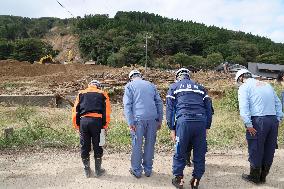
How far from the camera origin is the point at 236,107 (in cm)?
1783

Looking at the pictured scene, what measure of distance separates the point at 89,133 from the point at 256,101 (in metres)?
2.60

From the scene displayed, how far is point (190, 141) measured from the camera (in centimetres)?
658

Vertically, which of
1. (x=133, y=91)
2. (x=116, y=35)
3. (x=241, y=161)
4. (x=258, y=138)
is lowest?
(x=241, y=161)

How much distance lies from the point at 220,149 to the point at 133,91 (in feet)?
10.1

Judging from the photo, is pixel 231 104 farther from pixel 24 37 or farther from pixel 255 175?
pixel 24 37

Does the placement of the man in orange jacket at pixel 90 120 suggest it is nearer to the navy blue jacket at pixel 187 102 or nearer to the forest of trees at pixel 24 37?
the navy blue jacket at pixel 187 102

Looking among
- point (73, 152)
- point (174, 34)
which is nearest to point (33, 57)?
point (174, 34)

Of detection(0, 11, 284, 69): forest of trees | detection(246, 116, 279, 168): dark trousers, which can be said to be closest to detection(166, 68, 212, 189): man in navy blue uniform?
detection(246, 116, 279, 168): dark trousers

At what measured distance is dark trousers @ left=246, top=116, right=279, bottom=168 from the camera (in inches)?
268

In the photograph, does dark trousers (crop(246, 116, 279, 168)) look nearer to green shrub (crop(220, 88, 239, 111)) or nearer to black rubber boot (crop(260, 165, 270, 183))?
black rubber boot (crop(260, 165, 270, 183))

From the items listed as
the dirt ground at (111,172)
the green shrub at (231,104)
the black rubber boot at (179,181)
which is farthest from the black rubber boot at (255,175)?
the green shrub at (231,104)

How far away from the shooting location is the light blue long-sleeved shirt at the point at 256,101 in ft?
22.5

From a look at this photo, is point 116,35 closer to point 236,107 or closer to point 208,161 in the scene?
point 236,107

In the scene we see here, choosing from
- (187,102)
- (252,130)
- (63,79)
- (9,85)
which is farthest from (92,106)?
(63,79)
